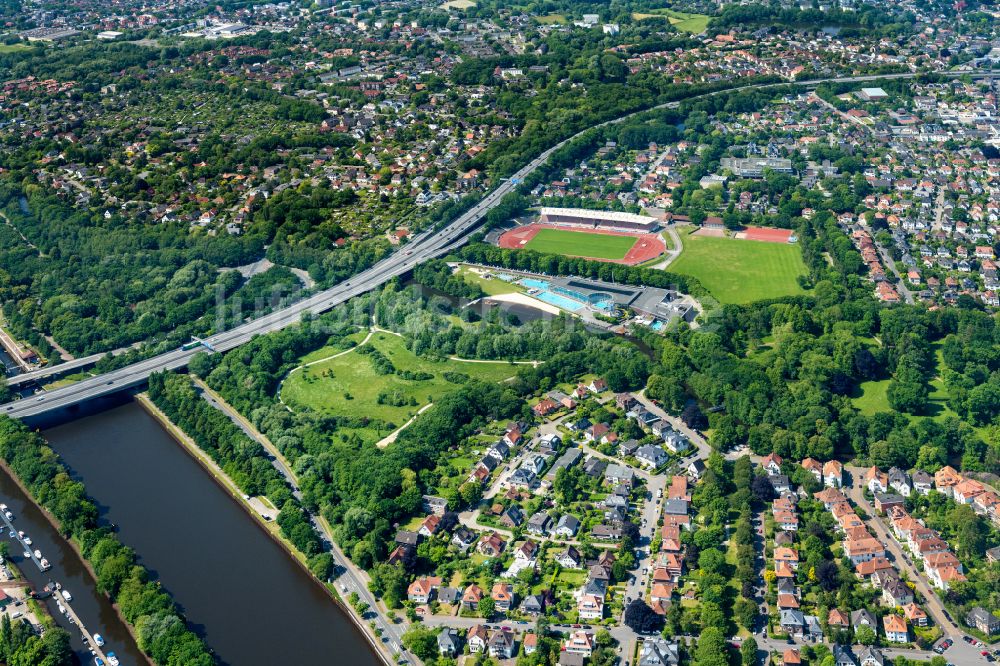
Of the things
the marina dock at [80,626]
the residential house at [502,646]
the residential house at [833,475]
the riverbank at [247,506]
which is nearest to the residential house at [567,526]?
the residential house at [502,646]

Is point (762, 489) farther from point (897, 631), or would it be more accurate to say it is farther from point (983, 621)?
point (983, 621)

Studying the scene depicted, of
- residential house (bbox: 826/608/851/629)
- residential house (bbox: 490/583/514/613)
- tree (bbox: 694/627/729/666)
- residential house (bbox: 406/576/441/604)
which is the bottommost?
residential house (bbox: 406/576/441/604)

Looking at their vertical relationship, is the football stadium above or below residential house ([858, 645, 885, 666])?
below

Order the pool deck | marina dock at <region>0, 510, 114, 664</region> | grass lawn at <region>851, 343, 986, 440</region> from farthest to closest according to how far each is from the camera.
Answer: the pool deck, grass lawn at <region>851, 343, 986, 440</region>, marina dock at <region>0, 510, 114, 664</region>

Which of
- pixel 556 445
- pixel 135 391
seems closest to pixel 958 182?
pixel 556 445

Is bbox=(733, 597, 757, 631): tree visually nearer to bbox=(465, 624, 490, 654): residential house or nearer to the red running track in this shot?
bbox=(465, 624, 490, 654): residential house

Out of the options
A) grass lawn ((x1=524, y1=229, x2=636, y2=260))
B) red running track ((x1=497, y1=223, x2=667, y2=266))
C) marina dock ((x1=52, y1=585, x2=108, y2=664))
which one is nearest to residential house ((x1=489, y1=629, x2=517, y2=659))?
marina dock ((x1=52, y1=585, x2=108, y2=664))
